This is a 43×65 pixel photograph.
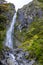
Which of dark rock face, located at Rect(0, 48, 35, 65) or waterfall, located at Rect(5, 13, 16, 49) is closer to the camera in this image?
dark rock face, located at Rect(0, 48, 35, 65)

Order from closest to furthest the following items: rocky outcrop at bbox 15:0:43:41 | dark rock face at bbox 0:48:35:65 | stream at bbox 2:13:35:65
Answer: dark rock face at bbox 0:48:35:65 → stream at bbox 2:13:35:65 → rocky outcrop at bbox 15:0:43:41

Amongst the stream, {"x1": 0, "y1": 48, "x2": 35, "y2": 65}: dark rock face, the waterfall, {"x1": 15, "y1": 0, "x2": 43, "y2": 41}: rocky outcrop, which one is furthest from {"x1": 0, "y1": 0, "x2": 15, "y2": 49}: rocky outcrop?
{"x1": 0, "y1": 48, "x2": 35, "y2": 65}: dark rock face

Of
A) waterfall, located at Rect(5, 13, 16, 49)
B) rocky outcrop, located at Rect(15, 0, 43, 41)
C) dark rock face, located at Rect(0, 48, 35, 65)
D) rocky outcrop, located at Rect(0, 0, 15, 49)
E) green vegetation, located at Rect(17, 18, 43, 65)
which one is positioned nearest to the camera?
dark rock face, located at Rect(0, 48, 35, 65)

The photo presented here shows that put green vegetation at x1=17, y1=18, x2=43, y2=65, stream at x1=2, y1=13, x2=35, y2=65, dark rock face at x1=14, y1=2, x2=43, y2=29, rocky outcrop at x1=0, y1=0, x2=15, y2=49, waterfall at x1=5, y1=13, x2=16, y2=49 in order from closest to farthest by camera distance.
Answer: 1. stream at x1=2, y1=13, x2=35, y2=65
2. green vegetation at x1=17, y1=18, x2=43, y2=65
3. waterfall at x1=5, y1=13, x2=16, y2=49
4. dark rock face at x1=14, y1=2, x2=43, y2=29
5. rocky outcrop at x1=0, y1=0, x2=15, y2=49

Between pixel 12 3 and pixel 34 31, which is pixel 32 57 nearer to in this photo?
pixel 34 31

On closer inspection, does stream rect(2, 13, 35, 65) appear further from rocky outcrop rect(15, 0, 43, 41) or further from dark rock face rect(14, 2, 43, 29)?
dark rock face rect(14, 2, 43, 29)

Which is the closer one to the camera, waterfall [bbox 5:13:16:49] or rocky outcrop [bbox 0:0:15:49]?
waterfall [bbox 5:13:16:49]

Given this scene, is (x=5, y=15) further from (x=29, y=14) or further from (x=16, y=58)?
(x=16, y=58)

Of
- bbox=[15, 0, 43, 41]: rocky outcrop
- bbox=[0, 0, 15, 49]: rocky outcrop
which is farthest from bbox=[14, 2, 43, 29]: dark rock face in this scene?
bbox=[0, 0, 15, 49]: rocky outcrop

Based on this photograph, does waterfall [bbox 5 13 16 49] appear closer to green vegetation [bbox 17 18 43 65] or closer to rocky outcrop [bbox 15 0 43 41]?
rocky outcrop [bbox 15 0 43 41]

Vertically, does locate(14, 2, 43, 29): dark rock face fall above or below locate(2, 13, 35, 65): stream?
above

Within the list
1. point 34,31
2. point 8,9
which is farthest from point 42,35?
point 8,9

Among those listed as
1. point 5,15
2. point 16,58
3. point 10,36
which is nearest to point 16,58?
point 16,58
